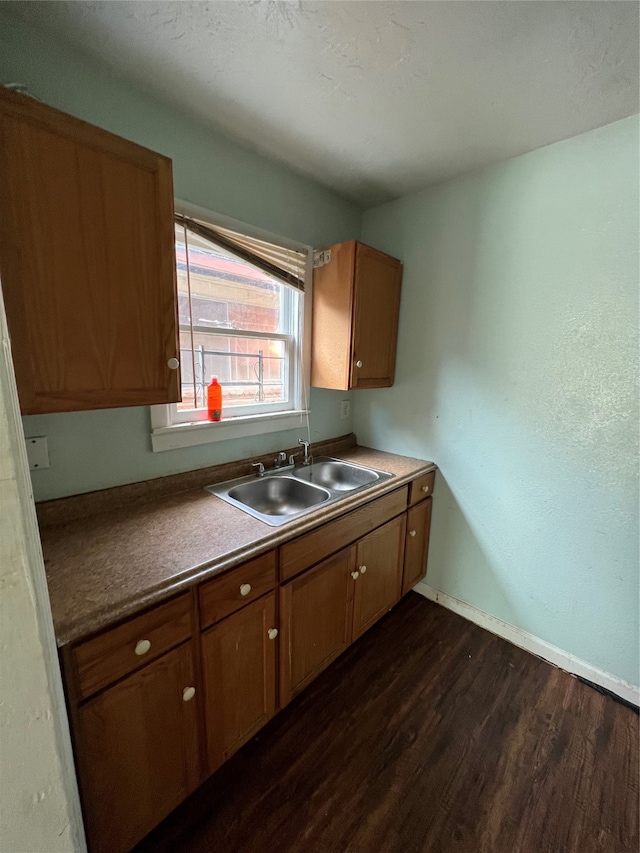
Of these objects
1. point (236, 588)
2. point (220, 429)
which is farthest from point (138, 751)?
point (220, 429)

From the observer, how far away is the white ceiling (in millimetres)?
951

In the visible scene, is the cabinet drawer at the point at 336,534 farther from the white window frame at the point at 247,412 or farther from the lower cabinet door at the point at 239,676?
the white window frame at the point at 247,412

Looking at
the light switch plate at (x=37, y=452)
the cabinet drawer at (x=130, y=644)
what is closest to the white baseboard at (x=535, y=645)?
the cabinet drawer at (x=130, y=644)

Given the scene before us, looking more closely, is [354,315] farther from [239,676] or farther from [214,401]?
[239,676]

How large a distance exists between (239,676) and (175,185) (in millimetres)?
1879

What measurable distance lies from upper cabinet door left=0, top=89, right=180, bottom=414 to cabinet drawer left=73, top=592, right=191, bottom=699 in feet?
2.01

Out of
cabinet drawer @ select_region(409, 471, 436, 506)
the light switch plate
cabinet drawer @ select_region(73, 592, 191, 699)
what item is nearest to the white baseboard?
cabinet drawer @ select_region(409, 471, 436, 506)

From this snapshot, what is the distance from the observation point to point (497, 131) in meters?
1.42

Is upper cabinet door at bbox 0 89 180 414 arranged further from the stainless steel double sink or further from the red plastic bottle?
the stainless steel double sink

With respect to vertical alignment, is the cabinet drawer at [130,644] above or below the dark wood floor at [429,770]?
above

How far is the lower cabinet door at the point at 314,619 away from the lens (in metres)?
1.31

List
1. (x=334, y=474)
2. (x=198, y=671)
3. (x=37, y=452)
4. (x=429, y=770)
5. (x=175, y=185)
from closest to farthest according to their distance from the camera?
(x=198, y=671)
(x=37, y=452)
(x=429, y=770)
(x=175, y=185)
(x=334, y=474)

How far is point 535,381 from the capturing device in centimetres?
163

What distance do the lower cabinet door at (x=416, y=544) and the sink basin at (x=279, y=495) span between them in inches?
23.1
